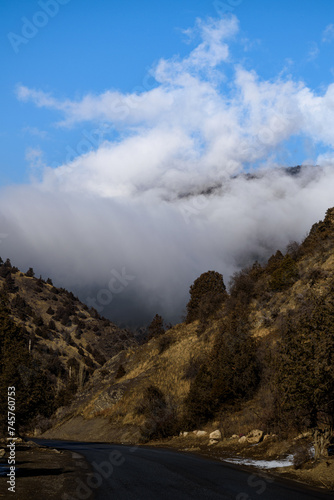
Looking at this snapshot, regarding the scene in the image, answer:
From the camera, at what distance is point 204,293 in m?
64.2

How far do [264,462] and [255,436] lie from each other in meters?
6.58

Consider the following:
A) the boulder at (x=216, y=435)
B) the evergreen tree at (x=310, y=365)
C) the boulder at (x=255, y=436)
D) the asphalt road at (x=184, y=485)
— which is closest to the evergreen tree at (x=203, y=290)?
the boulder at (x=216, y=435)

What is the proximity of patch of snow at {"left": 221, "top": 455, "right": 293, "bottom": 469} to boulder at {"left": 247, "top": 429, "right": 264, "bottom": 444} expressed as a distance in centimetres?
468

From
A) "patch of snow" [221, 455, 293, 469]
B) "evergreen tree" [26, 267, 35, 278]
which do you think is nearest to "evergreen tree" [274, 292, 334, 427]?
"patch of snow" [221, 455, 293, 469]

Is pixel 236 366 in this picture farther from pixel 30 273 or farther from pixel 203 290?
pixel 30 273

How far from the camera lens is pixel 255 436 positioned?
25.3 metres

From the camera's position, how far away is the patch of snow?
1759 centimetres

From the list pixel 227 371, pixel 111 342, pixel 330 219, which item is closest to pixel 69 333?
pixel 111 342

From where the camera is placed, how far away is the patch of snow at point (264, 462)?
17594mm

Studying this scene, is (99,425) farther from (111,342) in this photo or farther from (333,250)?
(111,342)

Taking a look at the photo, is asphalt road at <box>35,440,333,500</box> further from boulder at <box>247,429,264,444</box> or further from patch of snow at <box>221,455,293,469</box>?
boulder at <box>247,429,264,444</box>

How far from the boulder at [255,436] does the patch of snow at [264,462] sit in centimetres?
468

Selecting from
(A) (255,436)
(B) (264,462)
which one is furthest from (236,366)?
(B) (264,462)

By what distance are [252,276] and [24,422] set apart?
118 ft
